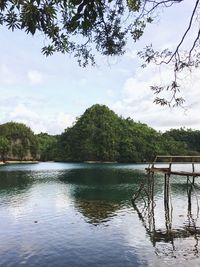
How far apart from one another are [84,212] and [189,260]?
14.6 m

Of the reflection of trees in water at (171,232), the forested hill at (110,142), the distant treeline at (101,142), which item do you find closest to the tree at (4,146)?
the distant treeline at (101,142)

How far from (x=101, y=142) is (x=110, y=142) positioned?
4891 mm

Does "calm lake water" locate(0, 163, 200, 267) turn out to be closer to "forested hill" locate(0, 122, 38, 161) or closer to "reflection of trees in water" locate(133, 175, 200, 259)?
"reflection of trees in water" locate(133, 175, 200, 259)

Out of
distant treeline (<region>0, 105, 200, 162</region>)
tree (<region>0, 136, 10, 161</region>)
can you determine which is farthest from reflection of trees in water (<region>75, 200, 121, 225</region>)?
distant treeline (<region>0, 105, 200, 162</region>)

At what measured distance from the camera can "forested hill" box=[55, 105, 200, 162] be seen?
177 m

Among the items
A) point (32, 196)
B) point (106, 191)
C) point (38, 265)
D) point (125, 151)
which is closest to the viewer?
point (38, 265)

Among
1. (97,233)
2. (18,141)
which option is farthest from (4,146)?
(97,233)

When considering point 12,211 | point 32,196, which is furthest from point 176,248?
point 32,196

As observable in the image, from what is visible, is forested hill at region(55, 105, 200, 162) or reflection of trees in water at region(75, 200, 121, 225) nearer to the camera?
reflection of trees in water at region(75, 200, 121, 225)

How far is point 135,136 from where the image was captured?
612 feet

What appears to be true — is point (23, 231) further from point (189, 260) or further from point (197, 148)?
point (197, 148)

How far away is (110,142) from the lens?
179 meters

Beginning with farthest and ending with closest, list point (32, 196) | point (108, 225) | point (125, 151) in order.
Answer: point (125, 151)
point (32, 196)
point (108, 225)

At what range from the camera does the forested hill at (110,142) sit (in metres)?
177
